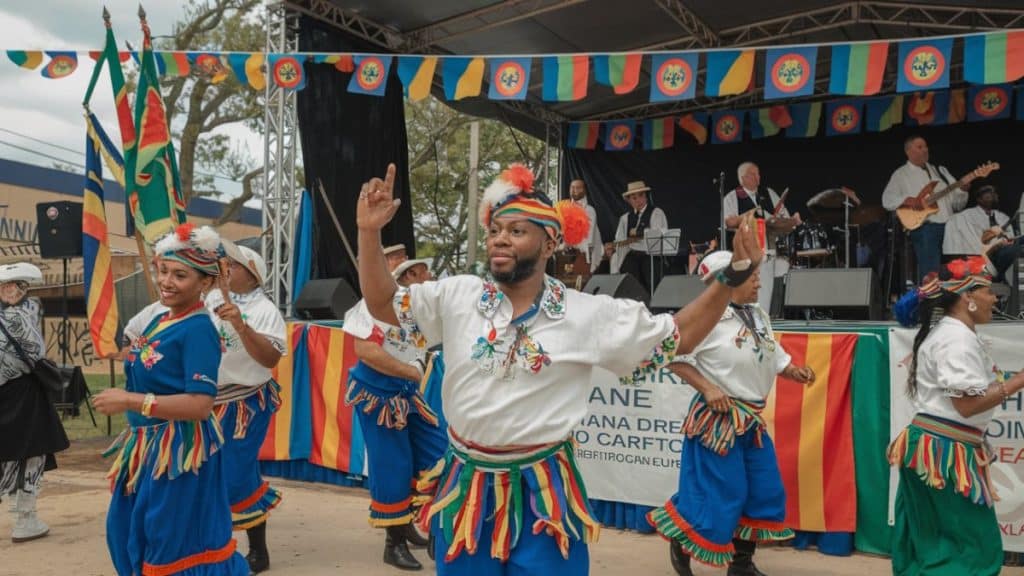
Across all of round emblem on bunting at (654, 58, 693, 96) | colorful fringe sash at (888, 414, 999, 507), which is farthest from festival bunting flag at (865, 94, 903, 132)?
colorful fringe sash at (888, 414, 999, 507)

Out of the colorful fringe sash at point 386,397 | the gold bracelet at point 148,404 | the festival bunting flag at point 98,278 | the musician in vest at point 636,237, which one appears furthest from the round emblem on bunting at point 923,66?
the gold bracelet at point 148,404

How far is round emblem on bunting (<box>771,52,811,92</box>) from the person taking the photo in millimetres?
8016

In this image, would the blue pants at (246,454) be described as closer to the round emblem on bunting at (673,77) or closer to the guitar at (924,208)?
the round emblem on bunting at (673,77)

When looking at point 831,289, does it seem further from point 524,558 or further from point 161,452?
point 161,452

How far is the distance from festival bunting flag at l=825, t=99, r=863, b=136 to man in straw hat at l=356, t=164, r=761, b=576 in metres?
11.5

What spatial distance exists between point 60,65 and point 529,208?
7780mm

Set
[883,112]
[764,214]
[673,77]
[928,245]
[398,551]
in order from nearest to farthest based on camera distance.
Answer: [398,551]
[673,77]
[764,214]
[928,245]
[883,112]

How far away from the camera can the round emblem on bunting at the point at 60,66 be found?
28.5ft

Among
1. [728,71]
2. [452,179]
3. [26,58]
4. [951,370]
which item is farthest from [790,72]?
[452,179]

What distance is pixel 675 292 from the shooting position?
8148 millimetres

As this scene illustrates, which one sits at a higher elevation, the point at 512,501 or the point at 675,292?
the point at 675,292

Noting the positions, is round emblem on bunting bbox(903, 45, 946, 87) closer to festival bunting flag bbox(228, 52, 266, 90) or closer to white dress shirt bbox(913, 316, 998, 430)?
white dress shirt bbox(913, 316, 998, 430)

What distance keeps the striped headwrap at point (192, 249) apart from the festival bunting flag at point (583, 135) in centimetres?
1187

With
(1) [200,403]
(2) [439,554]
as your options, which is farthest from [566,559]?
(1) [200,403]
